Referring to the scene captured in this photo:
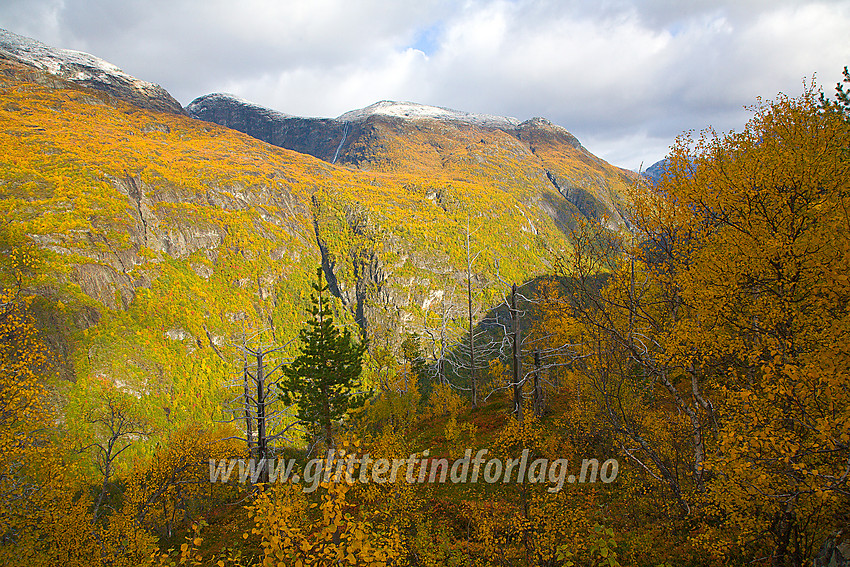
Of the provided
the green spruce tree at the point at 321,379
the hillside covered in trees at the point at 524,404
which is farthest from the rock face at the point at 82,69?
the green spruce tree at the point at 321,379

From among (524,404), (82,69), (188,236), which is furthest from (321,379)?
(82,69)

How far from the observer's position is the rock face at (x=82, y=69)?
5714 inches

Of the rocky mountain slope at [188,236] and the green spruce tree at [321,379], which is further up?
the rocky mountain slope at [188,236]

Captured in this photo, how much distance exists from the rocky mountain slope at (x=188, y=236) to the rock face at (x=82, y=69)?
0.85m

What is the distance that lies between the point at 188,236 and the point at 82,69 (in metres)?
141

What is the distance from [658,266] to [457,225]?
137 meters

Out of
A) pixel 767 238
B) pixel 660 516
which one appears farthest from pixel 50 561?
pixel 767 238

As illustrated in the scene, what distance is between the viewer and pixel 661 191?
415 inches

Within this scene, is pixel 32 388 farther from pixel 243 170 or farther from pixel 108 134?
pixel 108 134

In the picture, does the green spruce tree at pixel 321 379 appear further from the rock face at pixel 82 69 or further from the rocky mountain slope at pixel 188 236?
the rock face at pixel 82 69

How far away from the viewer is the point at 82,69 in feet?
516

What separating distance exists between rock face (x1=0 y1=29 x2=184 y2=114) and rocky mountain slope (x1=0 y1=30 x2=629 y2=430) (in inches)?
33.6

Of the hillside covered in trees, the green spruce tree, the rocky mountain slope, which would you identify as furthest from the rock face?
the green spruce tree

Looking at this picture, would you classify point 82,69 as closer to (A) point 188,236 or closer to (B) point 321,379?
(A) point 188,236
